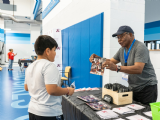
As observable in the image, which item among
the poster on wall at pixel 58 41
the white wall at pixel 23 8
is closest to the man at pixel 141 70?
the poster on wall at pixel 58 41

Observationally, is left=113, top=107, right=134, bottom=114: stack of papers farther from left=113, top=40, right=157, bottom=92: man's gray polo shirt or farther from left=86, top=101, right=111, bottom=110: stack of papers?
left=113, top=40, right=157, bottom=92: man's gray polo shirt

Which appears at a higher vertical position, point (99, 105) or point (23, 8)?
point (23, 8)

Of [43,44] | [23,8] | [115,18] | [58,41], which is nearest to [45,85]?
[43,44]

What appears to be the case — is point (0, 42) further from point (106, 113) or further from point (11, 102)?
point (106, 113)

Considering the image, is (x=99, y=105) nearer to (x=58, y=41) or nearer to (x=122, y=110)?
(x=122, y=110)

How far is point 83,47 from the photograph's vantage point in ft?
11.6

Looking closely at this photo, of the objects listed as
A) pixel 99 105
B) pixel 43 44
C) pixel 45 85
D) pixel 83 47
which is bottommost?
pixel 99 105

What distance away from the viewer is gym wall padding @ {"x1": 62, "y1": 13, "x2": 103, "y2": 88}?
9.46ft

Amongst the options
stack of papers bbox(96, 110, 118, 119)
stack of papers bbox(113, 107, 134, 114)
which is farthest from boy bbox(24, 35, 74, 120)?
stack of papers bbox(113, 107, 134, 114)

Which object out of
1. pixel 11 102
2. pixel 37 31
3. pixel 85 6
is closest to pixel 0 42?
pixel 37 31

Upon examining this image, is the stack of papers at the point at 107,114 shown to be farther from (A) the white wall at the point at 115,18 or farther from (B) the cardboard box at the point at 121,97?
(A) the white wall at the point at 115,18

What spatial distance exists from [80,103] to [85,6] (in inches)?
103

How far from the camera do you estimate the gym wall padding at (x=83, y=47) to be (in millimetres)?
2885

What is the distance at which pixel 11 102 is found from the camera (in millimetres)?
3852
